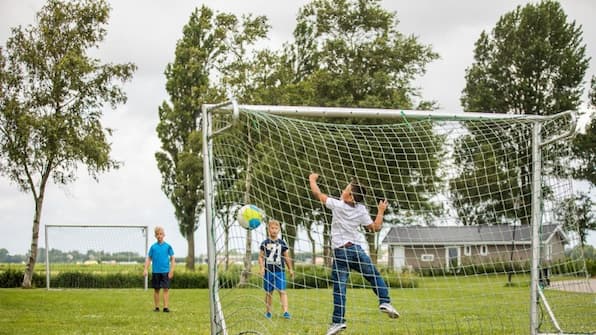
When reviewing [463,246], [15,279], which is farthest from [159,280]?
[463,246]

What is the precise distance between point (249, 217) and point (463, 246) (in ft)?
88.8

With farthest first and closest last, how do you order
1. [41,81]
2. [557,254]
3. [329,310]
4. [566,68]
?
[566,68] < [41,81] < [329,310] < [557,254]

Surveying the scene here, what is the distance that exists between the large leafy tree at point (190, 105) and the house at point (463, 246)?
10.3 meters

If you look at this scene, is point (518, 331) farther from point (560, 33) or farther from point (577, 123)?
point (560, 33)

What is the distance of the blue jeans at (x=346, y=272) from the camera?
770 cm

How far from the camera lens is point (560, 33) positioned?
39.5 metres

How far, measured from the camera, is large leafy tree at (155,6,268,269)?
31719 millimetres

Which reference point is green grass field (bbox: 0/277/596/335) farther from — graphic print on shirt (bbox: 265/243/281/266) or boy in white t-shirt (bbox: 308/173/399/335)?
boy in white t-shirt (bbox: 308/173/399/335)

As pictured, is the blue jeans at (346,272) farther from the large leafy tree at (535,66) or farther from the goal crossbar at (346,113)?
the large leafy tree at (535,66)

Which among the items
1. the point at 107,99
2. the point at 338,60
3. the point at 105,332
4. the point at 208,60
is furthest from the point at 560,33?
the point at 105,332

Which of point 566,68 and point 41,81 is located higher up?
point 566,68

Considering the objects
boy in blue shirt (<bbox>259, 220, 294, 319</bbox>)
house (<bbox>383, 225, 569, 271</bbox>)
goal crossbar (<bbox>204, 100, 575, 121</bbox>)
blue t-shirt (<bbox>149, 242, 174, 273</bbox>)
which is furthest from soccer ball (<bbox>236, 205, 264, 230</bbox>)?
blue t-shirt (<bbox>149, 242, 174, 273</bbox>)

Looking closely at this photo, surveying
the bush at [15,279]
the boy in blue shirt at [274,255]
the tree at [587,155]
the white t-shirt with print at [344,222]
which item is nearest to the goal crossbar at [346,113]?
the white t-shirt with print at [344,222]

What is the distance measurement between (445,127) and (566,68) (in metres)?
32.4
